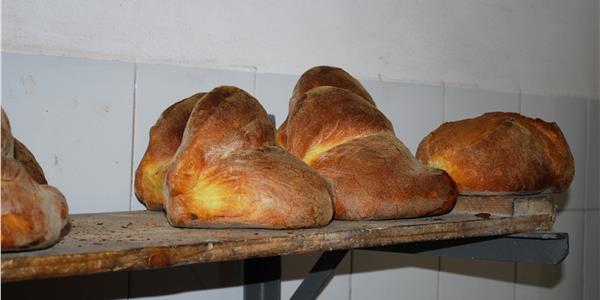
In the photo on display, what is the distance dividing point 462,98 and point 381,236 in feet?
3.17

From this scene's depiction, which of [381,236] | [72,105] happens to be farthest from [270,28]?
[381,236]

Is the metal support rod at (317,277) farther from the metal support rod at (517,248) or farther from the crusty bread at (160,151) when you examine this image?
the crusty bread at (160,151)

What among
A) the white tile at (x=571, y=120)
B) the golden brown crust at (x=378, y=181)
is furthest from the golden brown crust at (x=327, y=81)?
the white tile at (x=571, y=120)

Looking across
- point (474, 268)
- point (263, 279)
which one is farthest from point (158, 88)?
point (474, 268)

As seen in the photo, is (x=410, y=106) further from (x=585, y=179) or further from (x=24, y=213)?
(x=24, y=213)

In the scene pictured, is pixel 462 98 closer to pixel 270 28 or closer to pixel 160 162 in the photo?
pixel 270 28

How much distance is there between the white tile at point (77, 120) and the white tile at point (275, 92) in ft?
0.93

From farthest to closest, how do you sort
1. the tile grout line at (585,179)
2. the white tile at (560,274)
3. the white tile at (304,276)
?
the tile grout line at (585,179)
the white tile at (560,274)
the white tile at (304,276)

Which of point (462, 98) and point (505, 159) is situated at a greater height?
point (462, 98)

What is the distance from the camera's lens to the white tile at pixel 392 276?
163 centimetres

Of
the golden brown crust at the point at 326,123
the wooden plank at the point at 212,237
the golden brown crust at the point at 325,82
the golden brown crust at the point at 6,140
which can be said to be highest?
→ the golden brown crust at the point at 325,82

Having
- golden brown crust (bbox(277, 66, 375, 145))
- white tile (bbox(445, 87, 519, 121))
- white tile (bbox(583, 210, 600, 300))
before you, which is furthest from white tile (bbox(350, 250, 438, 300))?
white tile (bbox(583, 210, 600, 300))

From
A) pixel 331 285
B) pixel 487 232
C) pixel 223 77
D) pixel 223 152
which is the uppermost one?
pixel 223 77

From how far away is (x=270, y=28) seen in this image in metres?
1.48
